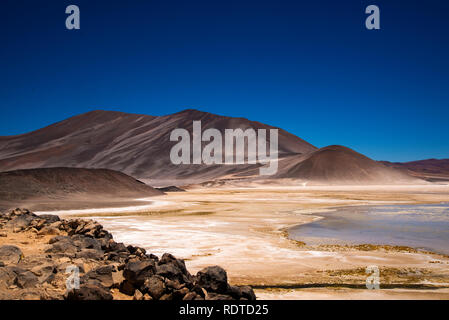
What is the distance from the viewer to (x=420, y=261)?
11.1 m

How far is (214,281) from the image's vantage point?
6.54 metres

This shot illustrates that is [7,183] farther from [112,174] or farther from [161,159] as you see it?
[161,159]

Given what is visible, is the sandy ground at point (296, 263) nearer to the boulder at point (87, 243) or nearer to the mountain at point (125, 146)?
the boulder at point (87, 243)

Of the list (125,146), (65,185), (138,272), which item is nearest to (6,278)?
(138,272)

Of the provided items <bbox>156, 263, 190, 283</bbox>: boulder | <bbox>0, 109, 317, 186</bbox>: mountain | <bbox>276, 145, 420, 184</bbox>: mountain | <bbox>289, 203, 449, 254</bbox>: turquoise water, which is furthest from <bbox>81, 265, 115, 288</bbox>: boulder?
<bbox>0, 109, 317, 186</bbox>: mountain

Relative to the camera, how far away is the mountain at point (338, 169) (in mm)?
102000

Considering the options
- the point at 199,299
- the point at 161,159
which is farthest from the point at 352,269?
the point at 161,159

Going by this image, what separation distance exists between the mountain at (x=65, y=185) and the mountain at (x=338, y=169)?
60957 millimetres

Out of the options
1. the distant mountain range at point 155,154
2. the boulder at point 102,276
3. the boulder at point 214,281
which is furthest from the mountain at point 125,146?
the boulder at point 214,281

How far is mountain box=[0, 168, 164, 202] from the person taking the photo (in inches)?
1412

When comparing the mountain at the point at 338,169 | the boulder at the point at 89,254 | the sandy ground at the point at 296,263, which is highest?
the mountain at the point at 338,169

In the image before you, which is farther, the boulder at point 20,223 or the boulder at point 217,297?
the boulder at point 20,223

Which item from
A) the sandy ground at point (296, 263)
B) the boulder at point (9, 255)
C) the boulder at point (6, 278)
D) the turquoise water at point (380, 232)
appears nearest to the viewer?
the boulder at point (6, 278)
